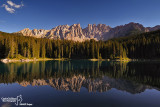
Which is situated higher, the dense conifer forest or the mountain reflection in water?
the dense conifer forest

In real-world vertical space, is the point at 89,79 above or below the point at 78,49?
below

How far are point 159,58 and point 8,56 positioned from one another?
149385 millimetres

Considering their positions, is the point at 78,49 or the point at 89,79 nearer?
the point at 89,79

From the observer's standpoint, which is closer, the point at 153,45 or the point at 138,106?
the point at 138,106

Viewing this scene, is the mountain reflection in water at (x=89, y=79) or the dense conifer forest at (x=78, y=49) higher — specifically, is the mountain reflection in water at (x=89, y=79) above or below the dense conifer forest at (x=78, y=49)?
below

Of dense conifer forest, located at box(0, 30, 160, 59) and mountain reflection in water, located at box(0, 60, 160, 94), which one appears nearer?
mountain reflection in water, located at box(0, 60, 160, 94)

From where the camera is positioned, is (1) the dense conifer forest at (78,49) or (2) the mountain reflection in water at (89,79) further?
(1) the dense conifer forest at (78,49)

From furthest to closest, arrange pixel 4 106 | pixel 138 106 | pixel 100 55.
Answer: pixel 100 55, pixel 138 106, pixel 4 106

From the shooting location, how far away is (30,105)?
13.2m

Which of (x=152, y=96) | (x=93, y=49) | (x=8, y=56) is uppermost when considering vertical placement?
(x=93, y=49)

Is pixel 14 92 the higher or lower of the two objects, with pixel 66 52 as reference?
lower

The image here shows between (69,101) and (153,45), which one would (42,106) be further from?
(153,45)

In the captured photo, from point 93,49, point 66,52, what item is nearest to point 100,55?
point 93,49

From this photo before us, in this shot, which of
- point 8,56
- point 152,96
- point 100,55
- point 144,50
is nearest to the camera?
point 152,96
